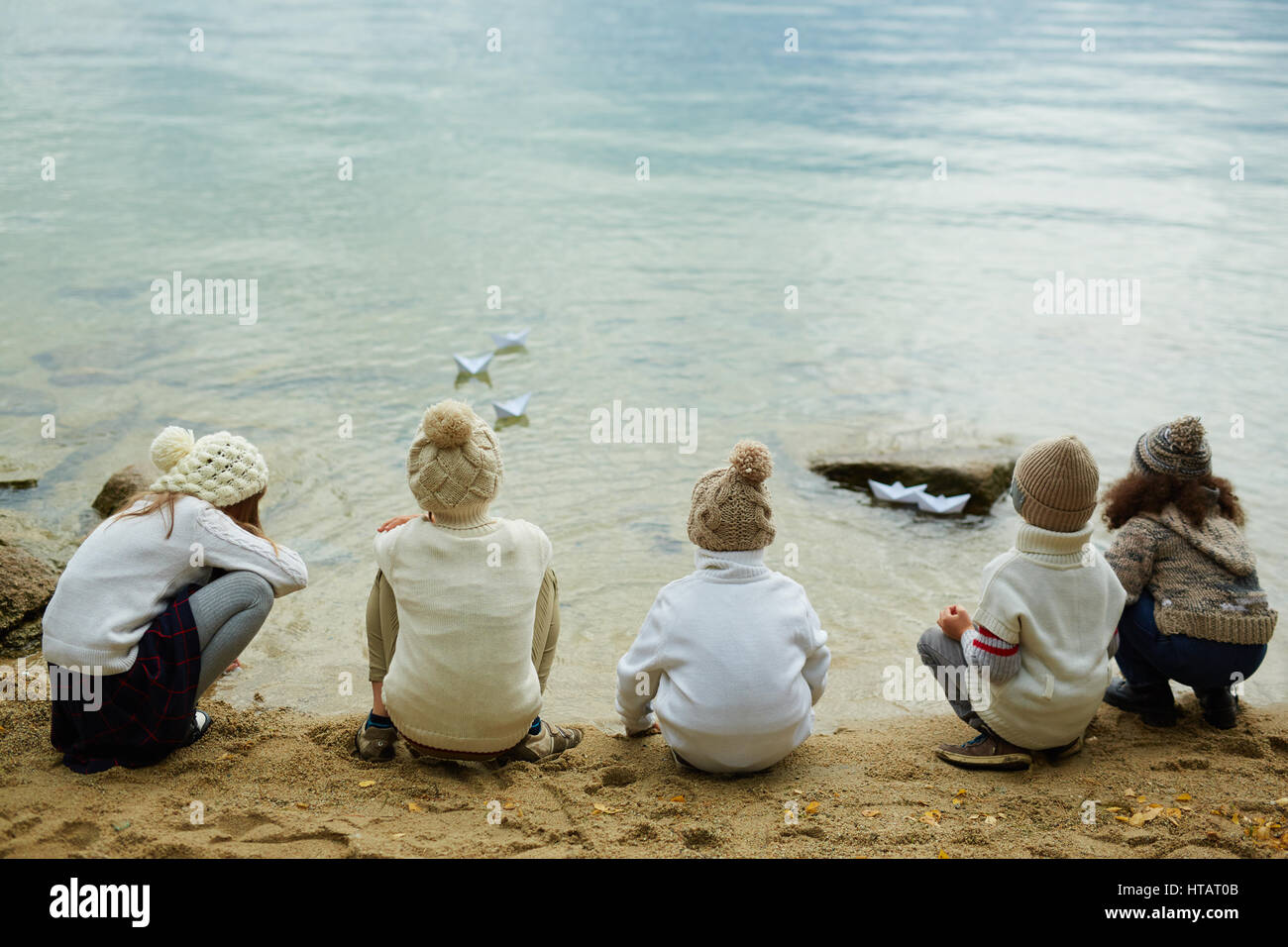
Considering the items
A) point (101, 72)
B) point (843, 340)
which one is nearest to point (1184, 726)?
point (843, 340)

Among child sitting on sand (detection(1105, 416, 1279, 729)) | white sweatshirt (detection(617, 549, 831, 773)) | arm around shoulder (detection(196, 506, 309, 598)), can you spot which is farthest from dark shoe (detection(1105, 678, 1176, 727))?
arm around shoulder (detection(196, 506, 309, 598))

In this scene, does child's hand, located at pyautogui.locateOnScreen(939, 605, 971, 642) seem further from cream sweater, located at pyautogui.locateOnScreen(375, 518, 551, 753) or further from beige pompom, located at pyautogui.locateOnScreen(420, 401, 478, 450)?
beige pompom, located at pyautogui.locateOnScreen(420, 401, 478, 450)

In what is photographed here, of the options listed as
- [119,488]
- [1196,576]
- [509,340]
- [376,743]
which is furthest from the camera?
[509,340]

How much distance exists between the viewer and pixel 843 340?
28.5 feet

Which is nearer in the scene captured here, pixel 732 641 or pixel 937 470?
pixel 732 641

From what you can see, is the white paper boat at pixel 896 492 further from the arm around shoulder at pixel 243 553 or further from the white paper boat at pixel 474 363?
the arm around shoulder at pixel 243 553

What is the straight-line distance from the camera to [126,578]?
121 inches

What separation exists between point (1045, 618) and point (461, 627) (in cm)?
172

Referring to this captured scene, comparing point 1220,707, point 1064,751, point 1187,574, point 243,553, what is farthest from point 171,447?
point 1220,707

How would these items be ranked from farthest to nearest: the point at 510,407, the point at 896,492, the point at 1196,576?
the point at 510,407 < the point at 896,492 < the point at 1196,576

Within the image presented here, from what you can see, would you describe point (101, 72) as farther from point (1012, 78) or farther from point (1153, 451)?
point (1153, 451)

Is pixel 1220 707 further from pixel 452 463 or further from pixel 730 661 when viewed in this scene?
pixel 452 463

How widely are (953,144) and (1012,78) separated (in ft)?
35.1

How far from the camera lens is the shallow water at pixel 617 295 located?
5504 mm
